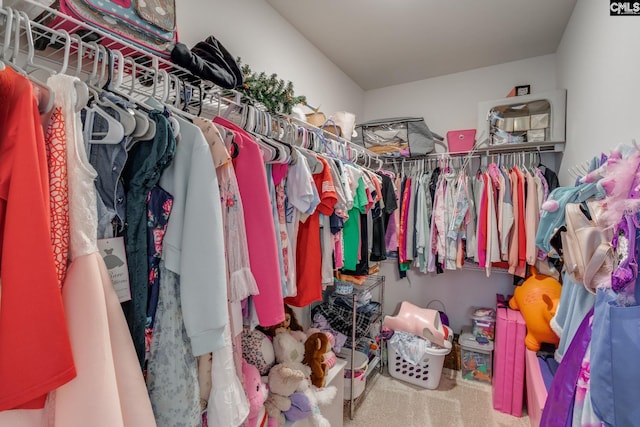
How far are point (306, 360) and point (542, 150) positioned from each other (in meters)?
2.35

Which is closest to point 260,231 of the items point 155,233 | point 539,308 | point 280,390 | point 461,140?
point 155,233

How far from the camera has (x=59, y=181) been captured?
66 centimetres

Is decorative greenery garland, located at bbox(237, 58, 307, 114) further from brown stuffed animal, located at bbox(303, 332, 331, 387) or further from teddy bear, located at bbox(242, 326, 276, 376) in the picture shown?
brown stuffed animal, located at bbox(303, 332, 331, 387)

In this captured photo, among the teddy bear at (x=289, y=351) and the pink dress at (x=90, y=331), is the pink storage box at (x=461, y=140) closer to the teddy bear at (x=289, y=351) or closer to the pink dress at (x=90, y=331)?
the teddy bear at (x=289, y=351)

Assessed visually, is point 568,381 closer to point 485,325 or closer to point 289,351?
point 289,351

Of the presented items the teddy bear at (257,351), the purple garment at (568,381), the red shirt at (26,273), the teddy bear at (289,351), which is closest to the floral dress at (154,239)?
the red shirt at (26,273)

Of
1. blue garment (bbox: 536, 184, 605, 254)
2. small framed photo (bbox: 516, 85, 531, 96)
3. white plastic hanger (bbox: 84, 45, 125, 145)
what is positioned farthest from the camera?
small framed photo (bbox: 516, 85, 531, 96)

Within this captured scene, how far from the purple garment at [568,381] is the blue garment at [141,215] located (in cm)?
133

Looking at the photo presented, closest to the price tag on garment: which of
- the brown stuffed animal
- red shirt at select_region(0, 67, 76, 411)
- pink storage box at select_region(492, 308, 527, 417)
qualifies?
red shirt at select_region(0, 67, 76, 411)

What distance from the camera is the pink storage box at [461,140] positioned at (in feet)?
8.76

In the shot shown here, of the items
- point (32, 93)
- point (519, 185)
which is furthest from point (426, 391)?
point (32, 93)

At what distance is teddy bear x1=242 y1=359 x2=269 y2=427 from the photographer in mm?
1261

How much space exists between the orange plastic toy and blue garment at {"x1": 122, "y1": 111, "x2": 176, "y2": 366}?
2177 millimetres

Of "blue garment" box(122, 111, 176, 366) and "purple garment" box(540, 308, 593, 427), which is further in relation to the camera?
"purple garment" box(540, 308, 593, 427)
